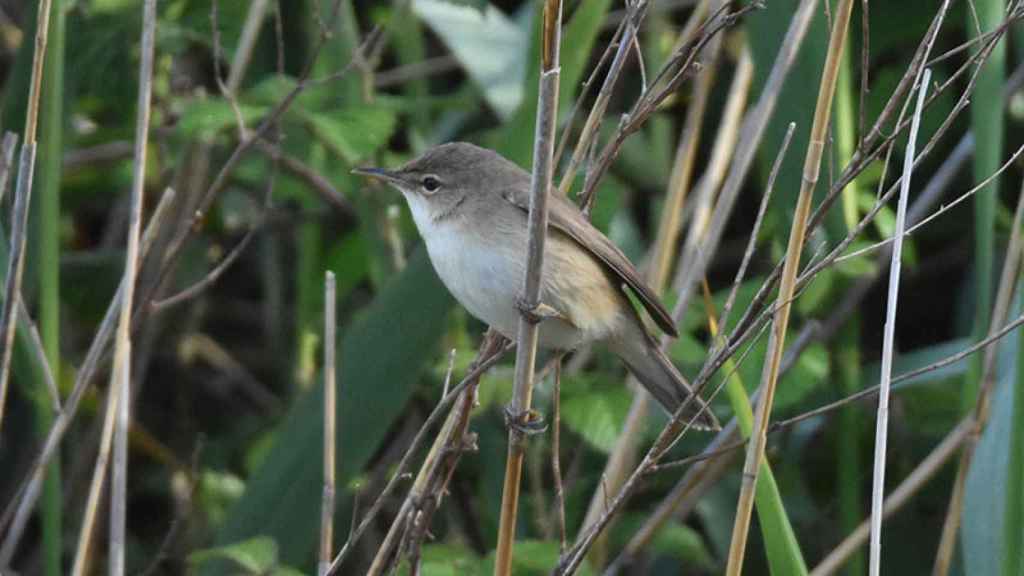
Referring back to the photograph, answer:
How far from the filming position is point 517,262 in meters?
2.57

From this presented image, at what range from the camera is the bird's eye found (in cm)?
283

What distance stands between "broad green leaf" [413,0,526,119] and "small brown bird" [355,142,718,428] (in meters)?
0.93

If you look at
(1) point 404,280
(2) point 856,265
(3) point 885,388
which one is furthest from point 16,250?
(2) point 856,265

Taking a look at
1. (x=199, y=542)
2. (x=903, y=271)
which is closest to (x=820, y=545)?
(x=903, y=271)

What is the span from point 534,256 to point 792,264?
0.35 m

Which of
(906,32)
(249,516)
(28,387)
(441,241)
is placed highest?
(906,32)

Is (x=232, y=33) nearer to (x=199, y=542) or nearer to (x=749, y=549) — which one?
(x=199, y=542)

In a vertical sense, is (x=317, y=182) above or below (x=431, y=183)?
below

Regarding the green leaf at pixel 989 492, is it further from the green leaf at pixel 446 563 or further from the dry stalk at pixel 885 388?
the green leaf at pixel 446 563

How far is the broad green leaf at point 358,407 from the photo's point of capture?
9.70ft

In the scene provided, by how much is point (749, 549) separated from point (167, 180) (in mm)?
1878

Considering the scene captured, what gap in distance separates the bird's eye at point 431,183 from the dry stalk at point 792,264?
987mm

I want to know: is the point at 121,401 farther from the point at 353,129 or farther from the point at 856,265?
the point at 856,265

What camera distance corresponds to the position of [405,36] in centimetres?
384
